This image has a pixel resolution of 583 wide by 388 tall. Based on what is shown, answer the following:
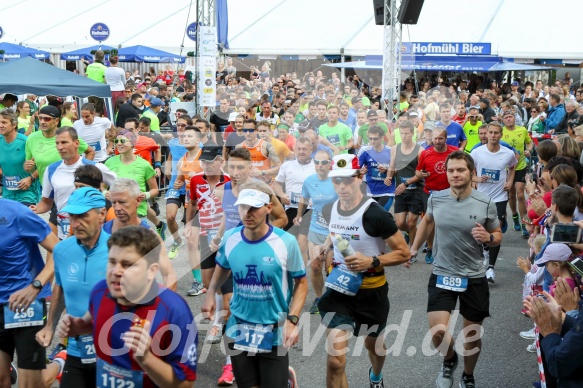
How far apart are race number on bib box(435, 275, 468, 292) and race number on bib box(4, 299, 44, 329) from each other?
2968 millimetres

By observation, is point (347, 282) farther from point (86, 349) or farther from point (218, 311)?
point (218, 311)

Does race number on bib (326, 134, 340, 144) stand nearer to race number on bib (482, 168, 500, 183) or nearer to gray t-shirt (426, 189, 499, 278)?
race number on bib (482, 168, 500, 183)

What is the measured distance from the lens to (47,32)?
32969 mm

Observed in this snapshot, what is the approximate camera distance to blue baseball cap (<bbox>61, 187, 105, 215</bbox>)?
4.57 metres

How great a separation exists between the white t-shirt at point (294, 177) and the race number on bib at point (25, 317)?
422 centimetres

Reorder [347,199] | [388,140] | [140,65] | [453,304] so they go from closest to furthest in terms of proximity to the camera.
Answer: [347,199] < [453,304] < [388,140] < [140,65]

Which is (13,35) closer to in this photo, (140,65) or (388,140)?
(140,65)

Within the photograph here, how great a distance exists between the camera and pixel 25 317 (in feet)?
16.3

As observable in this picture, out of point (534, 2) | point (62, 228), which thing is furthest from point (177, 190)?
point (534, 2)

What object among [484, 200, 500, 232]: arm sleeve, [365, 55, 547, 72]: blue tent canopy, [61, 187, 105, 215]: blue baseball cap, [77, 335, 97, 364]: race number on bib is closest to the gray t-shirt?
[484, 200, 500, 232]: arm sleeve

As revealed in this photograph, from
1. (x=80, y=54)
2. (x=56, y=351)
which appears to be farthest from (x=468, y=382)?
(x=80, y=54)

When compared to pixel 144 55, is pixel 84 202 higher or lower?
lower

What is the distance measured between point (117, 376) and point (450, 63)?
2228 centimetres

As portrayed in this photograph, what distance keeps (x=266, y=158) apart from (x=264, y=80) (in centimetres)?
2012
